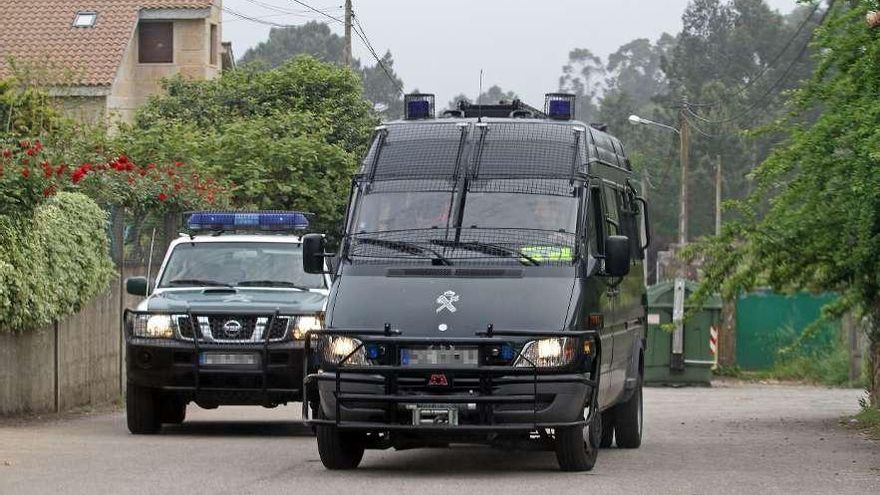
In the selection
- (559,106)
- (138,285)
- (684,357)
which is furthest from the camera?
(684,357)

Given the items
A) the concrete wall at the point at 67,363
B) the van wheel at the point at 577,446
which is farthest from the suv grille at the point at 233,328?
the van wheel at the point at 577,446

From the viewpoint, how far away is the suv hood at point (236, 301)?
16.9m

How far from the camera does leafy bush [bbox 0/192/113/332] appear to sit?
17.3 metres

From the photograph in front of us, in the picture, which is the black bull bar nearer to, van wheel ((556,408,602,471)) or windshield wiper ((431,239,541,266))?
van wheel ((556,408,602,471))

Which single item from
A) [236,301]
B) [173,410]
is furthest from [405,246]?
[173,410]

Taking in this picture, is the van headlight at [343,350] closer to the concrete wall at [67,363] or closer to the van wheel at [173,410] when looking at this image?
the van wheel at [173,410]

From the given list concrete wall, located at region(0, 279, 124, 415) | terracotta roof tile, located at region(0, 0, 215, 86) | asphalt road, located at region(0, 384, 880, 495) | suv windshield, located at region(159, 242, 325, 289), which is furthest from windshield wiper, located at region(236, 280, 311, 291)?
terracotta roof tile, located at region(0, 0, 215, 86)

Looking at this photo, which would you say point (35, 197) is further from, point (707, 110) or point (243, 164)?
point (707, 110)

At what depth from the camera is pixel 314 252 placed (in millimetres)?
13617

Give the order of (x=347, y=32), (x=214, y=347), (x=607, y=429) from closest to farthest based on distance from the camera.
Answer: (x=607, y=429) → (x=214, y=347) → (x=347, y=32)

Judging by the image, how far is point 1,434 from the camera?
16.2m

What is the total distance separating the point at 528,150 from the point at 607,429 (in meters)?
3.66

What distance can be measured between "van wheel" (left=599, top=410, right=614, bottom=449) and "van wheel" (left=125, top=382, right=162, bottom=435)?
4.26 m

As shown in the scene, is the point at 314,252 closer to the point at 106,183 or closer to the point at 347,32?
the point at 106,183
